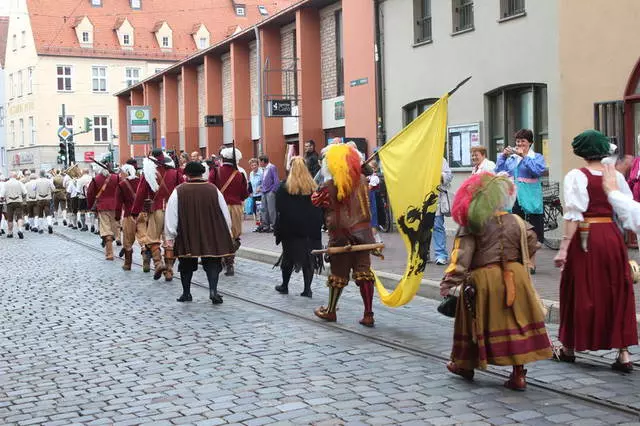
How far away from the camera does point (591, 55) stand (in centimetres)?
1608

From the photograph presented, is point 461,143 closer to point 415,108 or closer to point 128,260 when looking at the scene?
point 415,108

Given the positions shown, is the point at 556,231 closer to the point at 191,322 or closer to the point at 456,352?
the point at 191,322

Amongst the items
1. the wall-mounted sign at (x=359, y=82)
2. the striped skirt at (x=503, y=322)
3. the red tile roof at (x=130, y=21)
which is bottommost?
the striped skirt at (x=503, y=322)

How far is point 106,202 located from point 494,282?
13.6m

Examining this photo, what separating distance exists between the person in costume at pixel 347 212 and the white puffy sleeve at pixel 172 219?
264 centimetres

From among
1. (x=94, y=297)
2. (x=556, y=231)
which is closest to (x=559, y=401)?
(x=94, y=297)

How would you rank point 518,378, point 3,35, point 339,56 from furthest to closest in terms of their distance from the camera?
point 3,35 < point 339,56 < point 518,378

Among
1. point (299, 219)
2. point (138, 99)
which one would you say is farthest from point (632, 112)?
point (138, 99)

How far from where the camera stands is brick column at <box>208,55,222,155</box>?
3756 cm

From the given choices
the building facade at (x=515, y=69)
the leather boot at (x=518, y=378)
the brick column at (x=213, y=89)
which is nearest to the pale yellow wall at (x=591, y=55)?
the building facade at (x=515, y=69)

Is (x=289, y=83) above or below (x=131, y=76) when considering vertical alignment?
below

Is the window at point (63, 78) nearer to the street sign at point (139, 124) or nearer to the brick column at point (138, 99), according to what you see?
the brick column at point (138, 99)

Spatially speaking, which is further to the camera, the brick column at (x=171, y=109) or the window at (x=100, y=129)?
the window at (x=100, y=129)

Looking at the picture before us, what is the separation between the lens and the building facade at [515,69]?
51.3 ft
